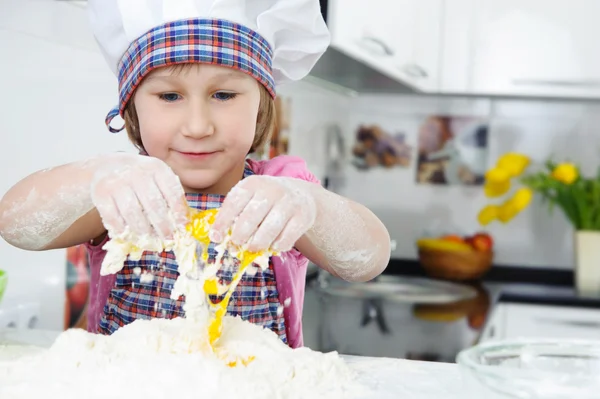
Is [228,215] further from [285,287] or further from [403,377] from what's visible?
[285,287]

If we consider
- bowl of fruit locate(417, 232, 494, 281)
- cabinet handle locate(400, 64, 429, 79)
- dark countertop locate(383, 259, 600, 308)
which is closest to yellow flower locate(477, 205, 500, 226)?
bowl of fruit locate(417, 232, 494, 281)

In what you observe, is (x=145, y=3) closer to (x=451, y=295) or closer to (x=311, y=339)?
(x=311, y=339)

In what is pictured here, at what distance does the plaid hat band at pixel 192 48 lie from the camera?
811mm

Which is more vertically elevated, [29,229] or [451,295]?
[29,229]

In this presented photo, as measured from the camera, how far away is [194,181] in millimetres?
871

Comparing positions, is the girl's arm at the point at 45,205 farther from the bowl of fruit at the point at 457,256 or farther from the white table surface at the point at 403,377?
the bowl of fruit at the point at 457,256

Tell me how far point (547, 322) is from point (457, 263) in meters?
0.37

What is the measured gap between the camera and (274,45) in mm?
957

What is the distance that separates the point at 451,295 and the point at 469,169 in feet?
2.08

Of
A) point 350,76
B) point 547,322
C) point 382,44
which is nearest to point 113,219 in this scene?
point 382,44

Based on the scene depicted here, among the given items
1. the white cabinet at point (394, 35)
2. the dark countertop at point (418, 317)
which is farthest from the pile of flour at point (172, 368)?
the dark countertop at point (418, 317)

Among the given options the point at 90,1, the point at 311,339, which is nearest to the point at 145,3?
the point at 90,1

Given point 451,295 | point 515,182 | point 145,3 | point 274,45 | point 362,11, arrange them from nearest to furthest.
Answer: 1. point 145,3
2. point 274,45
3. point 362,11
4. point 451,295
5. point 515,182

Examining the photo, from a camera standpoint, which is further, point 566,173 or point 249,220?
point 566,173
